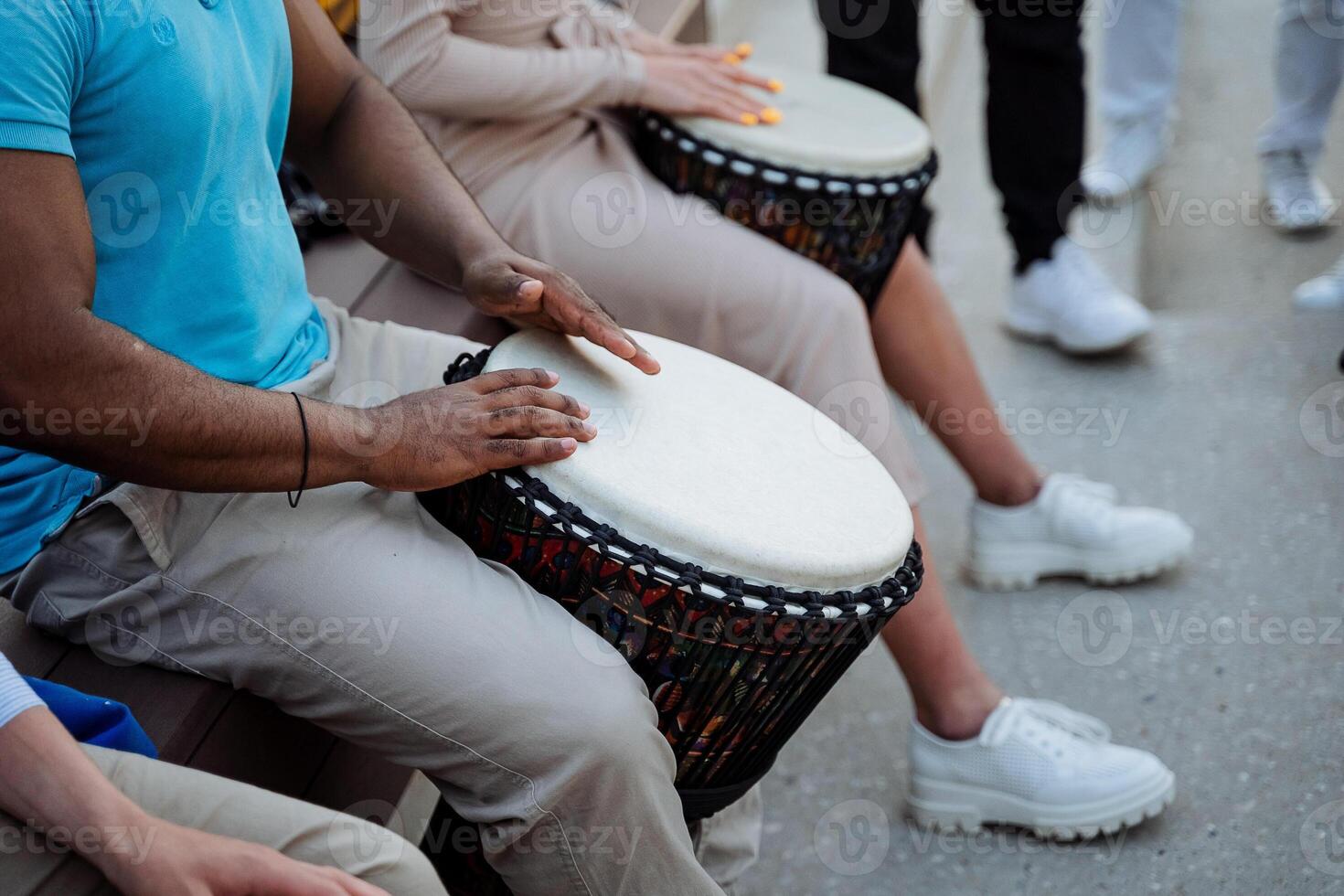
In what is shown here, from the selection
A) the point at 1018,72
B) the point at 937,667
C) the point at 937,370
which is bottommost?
the point at 937,667

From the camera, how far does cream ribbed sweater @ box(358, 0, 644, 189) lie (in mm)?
1671

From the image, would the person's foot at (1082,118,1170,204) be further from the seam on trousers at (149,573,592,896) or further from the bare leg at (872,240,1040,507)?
the seam on trousers at (149,573,592,896)

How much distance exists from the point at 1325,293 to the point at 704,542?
2.11 meters

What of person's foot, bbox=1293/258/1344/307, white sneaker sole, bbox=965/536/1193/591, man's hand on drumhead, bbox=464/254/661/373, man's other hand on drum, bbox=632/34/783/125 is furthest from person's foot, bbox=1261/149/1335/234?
man's hand on drumhead, bbox=464/254/661/373

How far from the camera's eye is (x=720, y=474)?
120cm

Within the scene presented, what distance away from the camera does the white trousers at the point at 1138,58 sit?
3.08m

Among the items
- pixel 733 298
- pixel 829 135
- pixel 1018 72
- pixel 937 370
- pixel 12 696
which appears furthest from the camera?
pixel 1018 72

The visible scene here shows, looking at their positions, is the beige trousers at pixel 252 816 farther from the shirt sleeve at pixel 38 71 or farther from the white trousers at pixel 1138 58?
the white trousers at pixel 1138 58

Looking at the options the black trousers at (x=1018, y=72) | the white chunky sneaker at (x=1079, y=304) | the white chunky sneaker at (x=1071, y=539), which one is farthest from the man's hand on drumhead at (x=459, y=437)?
the white chunky sneaker at (x=1079, y=304)

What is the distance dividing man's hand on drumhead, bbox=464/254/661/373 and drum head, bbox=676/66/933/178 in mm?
495

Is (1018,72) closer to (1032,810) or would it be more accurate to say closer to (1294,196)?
(1294,196)

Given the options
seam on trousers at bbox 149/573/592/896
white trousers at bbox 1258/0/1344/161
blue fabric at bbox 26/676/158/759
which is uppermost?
blue fabric at bbox 26/676/158/759

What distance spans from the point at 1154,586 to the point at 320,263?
1.40m

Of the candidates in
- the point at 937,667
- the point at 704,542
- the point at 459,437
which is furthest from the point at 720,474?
the point at 937,667
